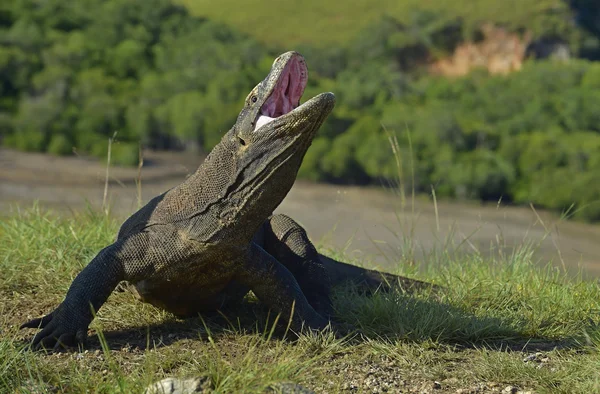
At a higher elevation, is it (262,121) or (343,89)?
(262,121)

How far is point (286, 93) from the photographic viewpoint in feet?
10.5

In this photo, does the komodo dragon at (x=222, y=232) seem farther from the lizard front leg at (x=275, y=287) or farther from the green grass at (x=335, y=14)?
the green grass at (x=335, y=14)

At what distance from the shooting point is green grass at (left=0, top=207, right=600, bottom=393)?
2885 mm

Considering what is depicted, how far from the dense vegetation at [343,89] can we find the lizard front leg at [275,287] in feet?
40.6

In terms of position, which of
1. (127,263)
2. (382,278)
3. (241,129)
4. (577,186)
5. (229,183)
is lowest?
(577,186)

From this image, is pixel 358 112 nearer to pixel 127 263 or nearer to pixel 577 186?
pixel 577 186

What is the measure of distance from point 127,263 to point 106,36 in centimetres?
2374

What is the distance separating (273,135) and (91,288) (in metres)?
0.98

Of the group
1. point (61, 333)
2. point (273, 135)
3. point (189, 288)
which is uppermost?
point (273, 135)

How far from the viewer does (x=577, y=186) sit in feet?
58.1

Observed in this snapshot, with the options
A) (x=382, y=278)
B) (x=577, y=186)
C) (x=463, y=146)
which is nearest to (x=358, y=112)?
(x=463, y=146)

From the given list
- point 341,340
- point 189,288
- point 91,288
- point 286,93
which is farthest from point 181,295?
point 286,93

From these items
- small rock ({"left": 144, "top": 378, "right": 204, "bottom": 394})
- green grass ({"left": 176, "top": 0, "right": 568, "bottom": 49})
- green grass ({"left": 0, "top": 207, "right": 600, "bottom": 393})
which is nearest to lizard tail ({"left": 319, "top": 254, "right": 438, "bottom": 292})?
green grass ({"left": 0, "top": 207, "right": 600, "bottom": 393})

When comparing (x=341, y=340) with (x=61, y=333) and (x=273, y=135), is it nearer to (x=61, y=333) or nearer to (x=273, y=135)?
(x=273, y=135)
